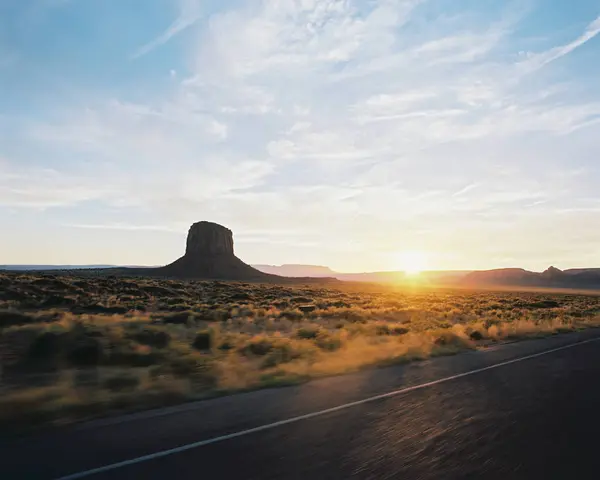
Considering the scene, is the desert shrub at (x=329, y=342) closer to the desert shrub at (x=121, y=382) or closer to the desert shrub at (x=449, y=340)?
the desert shrub at (x=449, y=340)

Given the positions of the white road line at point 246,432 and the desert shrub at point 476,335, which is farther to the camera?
the desert shrub at point 476,335

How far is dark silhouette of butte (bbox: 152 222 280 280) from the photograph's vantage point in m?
118

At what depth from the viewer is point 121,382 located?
9.80 metres

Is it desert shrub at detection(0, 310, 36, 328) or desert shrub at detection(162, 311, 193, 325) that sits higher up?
desert shrub at detection(0, 310, 36, 328)

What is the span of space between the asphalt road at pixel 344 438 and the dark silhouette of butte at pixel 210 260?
356ft

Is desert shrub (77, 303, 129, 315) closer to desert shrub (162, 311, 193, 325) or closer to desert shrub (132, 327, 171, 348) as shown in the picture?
desert shrub (162, 311, 193, 325)

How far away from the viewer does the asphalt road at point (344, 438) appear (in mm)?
4930

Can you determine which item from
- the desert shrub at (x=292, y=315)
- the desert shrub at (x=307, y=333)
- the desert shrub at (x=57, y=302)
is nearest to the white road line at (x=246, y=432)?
the desert shrub at (x=307, y=333)

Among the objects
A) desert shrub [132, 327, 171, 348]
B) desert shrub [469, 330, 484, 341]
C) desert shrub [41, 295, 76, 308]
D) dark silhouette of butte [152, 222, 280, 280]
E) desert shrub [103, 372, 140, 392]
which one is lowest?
desert shrub [469, 330, 484, 341]

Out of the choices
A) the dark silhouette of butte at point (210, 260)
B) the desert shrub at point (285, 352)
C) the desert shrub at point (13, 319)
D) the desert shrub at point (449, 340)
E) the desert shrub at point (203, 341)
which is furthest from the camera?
the dark silhouette of butte at point (210, 260)

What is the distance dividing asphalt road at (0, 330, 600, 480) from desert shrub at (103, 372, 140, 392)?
6.93 feet

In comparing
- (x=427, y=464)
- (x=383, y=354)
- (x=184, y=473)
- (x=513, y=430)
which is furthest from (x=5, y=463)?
(x=383, y=354)

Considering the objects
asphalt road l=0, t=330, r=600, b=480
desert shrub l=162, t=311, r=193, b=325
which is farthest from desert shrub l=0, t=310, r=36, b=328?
asphalt road l=0, t=330, r=600, b=480

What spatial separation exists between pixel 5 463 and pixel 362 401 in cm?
520
